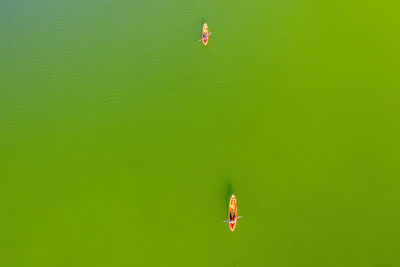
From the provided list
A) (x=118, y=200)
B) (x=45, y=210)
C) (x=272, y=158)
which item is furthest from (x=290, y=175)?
(x=45, y=210)

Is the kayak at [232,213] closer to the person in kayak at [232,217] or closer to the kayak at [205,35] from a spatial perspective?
the person in kayak at [232,217]

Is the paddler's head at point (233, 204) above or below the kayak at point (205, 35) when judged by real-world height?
below

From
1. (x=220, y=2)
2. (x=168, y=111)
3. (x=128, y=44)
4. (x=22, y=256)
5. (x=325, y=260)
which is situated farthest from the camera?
(x=220, y=2)

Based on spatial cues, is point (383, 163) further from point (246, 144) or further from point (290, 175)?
point (246, 144)

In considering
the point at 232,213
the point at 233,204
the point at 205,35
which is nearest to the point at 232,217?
the point at 232,213

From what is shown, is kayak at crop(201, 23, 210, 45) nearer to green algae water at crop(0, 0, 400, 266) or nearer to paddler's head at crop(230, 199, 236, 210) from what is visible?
green algae water at crop(0, 0, 400, 266)

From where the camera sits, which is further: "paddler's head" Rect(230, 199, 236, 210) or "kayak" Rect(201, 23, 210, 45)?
"kayak" Rect(201, 23, 210, 45)

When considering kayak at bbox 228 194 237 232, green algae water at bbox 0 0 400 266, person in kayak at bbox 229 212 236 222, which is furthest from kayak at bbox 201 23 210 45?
person in kayak at bbox 229 212 236 222

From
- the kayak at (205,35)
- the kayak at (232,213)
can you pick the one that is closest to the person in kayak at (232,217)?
the kayak at (232,213)
